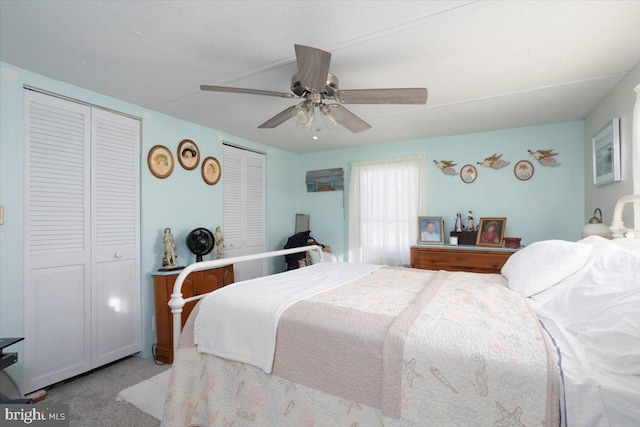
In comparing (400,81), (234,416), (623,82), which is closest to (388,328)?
(234,416)

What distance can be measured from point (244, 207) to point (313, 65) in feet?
9.46

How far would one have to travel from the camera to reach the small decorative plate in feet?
12.1

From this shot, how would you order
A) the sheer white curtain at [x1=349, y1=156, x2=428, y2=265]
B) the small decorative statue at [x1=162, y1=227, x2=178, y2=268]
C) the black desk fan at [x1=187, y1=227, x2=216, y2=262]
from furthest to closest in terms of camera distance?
the sheer white curtain at [x1=349, y1=156, x2=428, y2=265], the black desk fan at [x1=187, y1=227, x2=216, y2=262], the small decorative statue at [x1=162, y1=227, x2=178, y2=268]

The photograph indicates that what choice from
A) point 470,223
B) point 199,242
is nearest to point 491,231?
point 470,223

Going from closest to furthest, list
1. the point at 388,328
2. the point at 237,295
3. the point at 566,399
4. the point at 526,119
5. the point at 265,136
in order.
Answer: the point at 566,399 < the point at 388,328 < the point at 237,295 < the point at 526,119 < the point at 265,136

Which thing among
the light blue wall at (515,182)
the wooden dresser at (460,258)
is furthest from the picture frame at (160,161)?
the wooden dresser at (460,258)

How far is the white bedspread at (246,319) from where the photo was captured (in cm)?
150

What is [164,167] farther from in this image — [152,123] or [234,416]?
[234,416]

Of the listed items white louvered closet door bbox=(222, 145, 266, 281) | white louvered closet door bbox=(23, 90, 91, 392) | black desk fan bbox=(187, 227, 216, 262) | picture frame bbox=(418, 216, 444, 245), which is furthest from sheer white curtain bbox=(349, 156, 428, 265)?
white louvered closet door bbox=(23, 90, 91, 392)

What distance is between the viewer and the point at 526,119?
3.37 meters

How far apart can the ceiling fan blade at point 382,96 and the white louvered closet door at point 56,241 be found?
223 centimetres

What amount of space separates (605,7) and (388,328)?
200cm

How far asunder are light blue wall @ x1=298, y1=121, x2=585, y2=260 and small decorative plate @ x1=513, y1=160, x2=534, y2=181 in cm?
4

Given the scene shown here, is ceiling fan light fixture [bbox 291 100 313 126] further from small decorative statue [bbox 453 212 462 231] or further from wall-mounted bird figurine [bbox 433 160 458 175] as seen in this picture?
small decorative statue [bbox 453 212 462 231]
